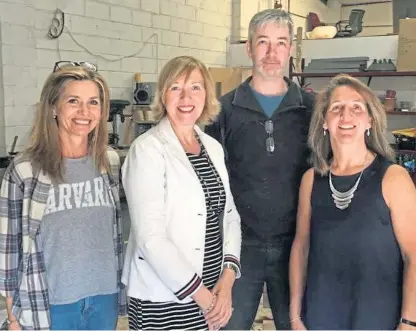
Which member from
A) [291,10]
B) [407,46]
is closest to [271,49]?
[407,46]

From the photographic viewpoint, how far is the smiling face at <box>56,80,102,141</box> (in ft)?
5.82

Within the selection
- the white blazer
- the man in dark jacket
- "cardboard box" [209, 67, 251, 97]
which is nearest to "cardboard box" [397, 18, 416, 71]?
"cardboard box" [209, 67, 251, 97]

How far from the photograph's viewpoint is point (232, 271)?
190 centimetres

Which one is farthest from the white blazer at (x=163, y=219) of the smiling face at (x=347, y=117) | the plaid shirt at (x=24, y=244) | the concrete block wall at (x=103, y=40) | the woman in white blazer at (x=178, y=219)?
the concrete block wall at (x=103, y=40)

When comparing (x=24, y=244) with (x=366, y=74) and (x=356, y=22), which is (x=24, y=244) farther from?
(x=356, y=22)

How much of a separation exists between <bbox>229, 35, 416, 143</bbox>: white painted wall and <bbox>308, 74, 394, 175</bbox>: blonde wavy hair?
13.6ft

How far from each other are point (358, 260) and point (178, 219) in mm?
611

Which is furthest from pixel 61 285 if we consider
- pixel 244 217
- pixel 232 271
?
pixel 244 217

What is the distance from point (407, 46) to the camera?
554cm

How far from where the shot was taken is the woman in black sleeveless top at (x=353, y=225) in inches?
65.1

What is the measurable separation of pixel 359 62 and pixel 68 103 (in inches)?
192

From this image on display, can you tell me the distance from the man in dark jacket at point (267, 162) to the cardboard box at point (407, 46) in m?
3.74

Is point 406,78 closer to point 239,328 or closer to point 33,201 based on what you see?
point 239,328

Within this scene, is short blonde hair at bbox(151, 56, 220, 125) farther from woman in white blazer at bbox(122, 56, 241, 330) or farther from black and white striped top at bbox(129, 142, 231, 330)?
black and white striped top at bbox(129, 142, 231, 330)
